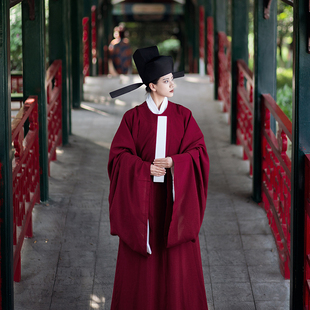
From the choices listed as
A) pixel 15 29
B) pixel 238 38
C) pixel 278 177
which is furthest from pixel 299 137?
pixel 15 29

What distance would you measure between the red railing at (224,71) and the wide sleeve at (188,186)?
15.7 ft

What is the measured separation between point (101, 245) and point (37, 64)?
1.77 metres

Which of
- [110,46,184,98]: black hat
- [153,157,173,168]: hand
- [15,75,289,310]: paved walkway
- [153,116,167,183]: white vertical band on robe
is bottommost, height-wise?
[15,75,289,310]: paved walkway

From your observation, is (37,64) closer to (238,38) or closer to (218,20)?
(238,38)

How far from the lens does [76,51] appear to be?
8.74 metres

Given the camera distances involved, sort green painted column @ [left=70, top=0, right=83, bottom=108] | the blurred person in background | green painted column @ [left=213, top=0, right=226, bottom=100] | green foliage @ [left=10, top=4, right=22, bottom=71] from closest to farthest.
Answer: green painted column @ [left=70, top=0, right=83, bottom=108], green painted column @ [left=213, top=0, right=226, bottom=100], green foliage @ [left=10, top=4, right=22, bottom=71], the blurred person in background

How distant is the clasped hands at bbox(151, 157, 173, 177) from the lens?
3.15 metres

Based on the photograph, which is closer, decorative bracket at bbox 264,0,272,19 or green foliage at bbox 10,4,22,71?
decorative bracket at bbox 264,0,272,19

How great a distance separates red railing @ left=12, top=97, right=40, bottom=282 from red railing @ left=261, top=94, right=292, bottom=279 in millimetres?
1895

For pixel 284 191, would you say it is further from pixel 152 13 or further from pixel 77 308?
pixel 152 13

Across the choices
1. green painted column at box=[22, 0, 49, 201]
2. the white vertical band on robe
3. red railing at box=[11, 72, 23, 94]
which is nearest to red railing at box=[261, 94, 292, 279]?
the white vertical band on robe

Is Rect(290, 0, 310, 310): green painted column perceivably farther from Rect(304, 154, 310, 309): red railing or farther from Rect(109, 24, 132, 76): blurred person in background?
Rect(109, 24, 132, 76): blurred person in background

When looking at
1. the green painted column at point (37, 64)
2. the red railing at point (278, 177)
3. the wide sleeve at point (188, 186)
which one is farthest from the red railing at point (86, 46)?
the wide sleeve at point (188, 186)

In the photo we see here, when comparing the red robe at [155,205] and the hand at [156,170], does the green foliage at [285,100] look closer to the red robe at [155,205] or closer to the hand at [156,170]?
the red robe at [155,205]
